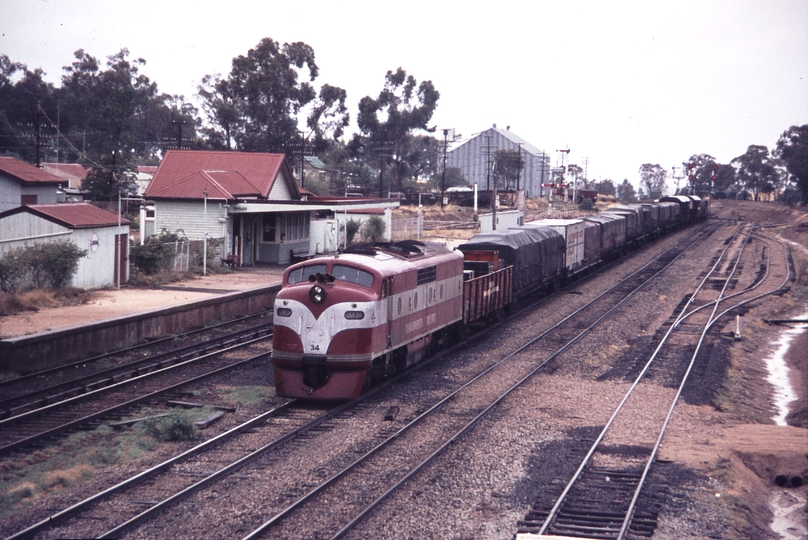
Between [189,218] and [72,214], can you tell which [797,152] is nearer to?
[189,218]

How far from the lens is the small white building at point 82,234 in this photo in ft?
86.5

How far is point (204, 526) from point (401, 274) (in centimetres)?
779

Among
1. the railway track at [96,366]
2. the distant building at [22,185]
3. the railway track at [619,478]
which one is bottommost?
the railway track at [96,366]

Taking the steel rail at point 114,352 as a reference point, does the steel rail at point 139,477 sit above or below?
above

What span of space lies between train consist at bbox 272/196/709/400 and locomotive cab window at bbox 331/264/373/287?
0.02 meters

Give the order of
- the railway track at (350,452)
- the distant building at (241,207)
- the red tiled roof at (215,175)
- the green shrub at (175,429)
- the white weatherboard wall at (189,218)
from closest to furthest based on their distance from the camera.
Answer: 1. the railway track at (350,452)
2. the green shrub at (175,429)
3. the white weatherboard wall at (189,218)
4. the distant building at (241,207)
5. the red tiled roof at (215,175)

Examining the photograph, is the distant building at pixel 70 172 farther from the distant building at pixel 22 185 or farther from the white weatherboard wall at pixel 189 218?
the white weatherboard wall at pixel 189 218

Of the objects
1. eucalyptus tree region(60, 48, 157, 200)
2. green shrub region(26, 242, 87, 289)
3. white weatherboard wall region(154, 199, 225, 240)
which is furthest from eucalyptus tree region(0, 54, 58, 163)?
green shrub region(26, 242, 87, 289)

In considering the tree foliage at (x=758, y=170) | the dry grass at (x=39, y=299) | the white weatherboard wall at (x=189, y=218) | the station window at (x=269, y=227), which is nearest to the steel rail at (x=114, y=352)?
the dry grass at (x=39, y=299)

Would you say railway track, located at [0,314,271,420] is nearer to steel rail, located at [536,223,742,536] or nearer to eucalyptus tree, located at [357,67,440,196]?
steel rail, located at [536,223,742,536]

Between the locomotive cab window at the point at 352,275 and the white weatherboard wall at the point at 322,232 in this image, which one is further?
the white weatherboard wall at the point at 322,232

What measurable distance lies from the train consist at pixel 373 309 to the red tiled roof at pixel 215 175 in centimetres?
1743

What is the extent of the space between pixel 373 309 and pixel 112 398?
5.72 metres

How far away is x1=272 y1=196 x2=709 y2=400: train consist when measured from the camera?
46.6ft
